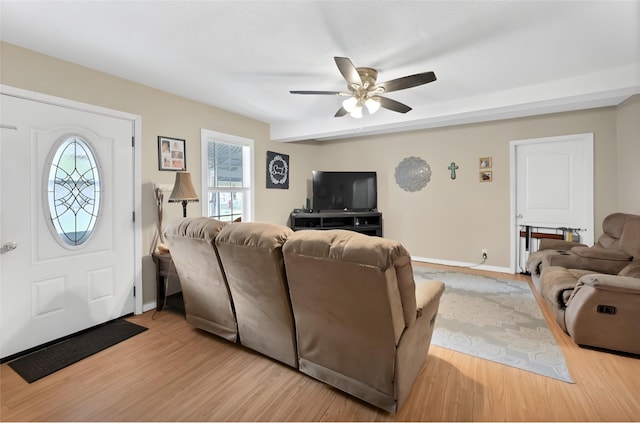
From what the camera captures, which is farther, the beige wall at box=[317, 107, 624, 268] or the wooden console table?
the beige wall at box=[317, 107, 624, 268]

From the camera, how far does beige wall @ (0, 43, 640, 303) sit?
276 centimetres

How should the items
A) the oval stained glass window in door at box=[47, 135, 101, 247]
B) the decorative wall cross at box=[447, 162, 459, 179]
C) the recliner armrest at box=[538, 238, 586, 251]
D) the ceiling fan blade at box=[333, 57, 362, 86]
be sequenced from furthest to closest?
the decorative wall cross at box=[447, 162, 459, 179], the recliner armrest at box=[538, 238, 586, 251], the oval stained glass window in door at box=[47, 135, 101, 247], the ceiling fan blade at box=[333, 57, 362, 86]

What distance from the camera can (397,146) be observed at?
5.21 m

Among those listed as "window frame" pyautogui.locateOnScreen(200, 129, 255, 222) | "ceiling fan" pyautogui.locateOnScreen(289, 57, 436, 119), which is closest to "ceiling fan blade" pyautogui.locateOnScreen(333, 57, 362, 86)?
"ceiling fan" pyautogui.locateOnScreen(289, 57, 436, 119)

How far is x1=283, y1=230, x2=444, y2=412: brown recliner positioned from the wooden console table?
1.85 m

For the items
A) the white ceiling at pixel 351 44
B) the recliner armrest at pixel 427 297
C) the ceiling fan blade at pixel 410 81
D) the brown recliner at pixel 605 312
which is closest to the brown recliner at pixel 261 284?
the recliner armrest at pixel 427 297

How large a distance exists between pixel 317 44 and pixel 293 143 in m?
3.16

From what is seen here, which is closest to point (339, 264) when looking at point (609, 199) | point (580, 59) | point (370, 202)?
point (580, 59)

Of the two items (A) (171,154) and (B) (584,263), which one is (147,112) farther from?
(B) (584,263)

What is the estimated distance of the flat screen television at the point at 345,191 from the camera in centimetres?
530

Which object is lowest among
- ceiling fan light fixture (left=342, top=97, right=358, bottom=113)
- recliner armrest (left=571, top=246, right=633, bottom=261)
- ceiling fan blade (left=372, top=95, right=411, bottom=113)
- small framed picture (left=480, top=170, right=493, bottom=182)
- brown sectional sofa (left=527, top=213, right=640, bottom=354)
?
brown sectional sofa (left=527, top=213, right=640, bottom=354)

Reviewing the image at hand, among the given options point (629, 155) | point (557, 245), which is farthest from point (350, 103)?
point (629, 155)

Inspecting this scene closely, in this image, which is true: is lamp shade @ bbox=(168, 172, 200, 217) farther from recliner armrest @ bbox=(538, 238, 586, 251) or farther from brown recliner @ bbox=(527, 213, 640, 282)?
recliner armrest @ bbox=(538, 238, 586, 251)

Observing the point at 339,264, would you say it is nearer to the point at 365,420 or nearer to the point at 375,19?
the point at 365,420
